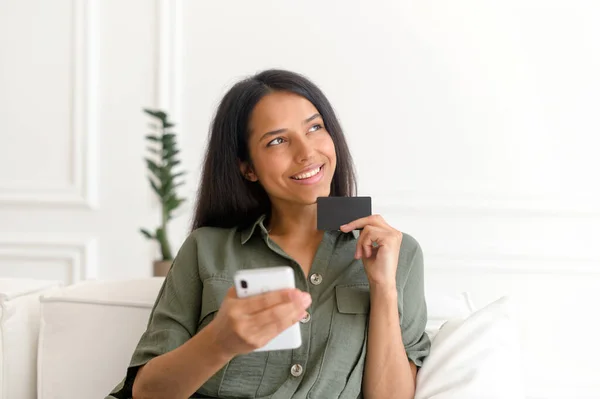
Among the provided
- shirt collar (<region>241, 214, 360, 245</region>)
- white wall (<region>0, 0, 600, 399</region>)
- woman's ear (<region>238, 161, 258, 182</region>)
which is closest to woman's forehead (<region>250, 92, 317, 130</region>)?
woman's ear (<region>238, 161, 258, 182</region>)

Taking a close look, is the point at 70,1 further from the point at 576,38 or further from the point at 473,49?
the point at 576,38

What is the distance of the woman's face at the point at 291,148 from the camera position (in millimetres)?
1552

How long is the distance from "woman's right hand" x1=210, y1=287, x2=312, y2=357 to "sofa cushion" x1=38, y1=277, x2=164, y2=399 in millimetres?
599

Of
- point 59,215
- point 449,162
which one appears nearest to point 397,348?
point 449,162

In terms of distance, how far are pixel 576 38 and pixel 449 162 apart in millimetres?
701

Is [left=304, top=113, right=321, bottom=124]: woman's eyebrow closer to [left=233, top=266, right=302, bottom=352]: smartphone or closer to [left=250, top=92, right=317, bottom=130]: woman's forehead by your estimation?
[left=250, top=92, right=317, bottom=130]: woman's forehead

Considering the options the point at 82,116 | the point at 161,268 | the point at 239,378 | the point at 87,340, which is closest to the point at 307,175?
the point at 239,378

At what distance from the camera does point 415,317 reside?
154 cm

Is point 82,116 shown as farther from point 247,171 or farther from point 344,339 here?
point 344,339

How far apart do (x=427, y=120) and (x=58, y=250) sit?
5.75 ft

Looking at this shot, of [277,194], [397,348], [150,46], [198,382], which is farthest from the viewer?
[150,46]

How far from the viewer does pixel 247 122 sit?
1.63 meters

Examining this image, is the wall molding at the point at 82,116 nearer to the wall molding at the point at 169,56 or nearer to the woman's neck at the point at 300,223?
the wall molding at the point at 169,56

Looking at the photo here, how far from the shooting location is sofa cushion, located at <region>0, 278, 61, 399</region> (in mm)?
1638
